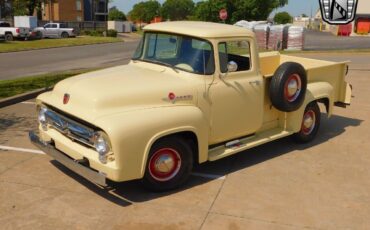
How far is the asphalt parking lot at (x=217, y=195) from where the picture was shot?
4.77 meters

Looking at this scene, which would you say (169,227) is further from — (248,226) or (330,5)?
(330,5)

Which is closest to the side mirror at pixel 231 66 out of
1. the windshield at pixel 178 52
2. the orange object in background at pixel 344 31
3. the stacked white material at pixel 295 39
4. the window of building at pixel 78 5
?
the windshield at pixel 178 52

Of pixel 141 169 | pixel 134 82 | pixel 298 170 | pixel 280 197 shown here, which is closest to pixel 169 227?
pixel 141 169

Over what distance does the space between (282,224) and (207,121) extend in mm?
1646

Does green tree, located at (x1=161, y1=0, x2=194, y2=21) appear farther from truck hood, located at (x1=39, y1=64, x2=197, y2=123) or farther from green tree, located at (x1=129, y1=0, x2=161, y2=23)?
truck hood, located at (x1=39, y1=64, x2=197, y2=123)

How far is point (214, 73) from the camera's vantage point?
19.2ft

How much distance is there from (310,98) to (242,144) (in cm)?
170

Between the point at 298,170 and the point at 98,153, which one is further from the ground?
the point at 98,153

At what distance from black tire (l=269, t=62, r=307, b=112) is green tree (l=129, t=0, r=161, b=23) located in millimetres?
121360

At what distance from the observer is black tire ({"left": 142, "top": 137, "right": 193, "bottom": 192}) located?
5.28m

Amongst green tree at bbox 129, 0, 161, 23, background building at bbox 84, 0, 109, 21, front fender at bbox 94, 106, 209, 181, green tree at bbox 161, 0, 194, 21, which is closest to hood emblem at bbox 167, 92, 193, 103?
front fender at bbox 94, 106, 209, 181

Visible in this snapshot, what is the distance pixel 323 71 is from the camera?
25.5 feet

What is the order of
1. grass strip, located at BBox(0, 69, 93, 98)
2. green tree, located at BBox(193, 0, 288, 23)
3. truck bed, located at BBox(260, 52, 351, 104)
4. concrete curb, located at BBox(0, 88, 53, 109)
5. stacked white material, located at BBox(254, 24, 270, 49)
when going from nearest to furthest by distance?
truck bed, located at BBox(260, 52, 351, 104), concrete curb, located at BBox(0, 88, 53, 109), grass strip, located at BBox(0, 69, 93, 98), stacked white material, located at BBox(254, 24, 270, 49), green tree, located at BBox(193, 0, 288, 23)

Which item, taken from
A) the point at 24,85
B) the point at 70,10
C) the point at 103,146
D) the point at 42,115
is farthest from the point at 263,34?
the point at 70,10
